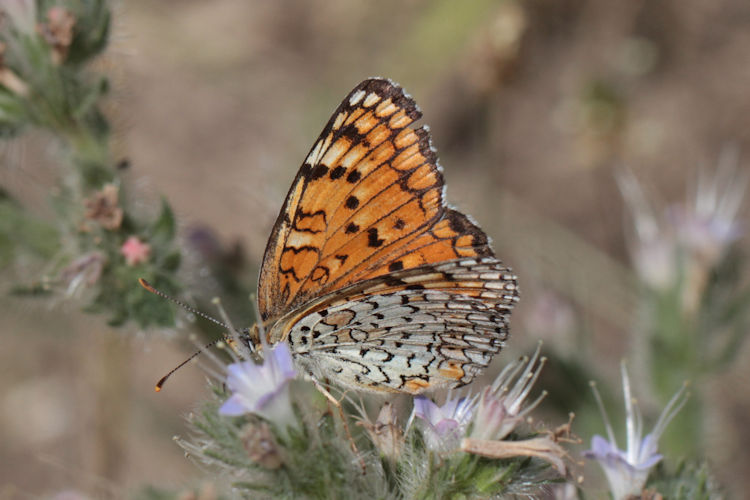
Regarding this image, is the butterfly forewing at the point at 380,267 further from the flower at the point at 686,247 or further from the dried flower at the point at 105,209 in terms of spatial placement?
the flower at the point at 686,247

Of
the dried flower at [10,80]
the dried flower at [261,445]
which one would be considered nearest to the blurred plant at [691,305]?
the dried flower at [261,445]

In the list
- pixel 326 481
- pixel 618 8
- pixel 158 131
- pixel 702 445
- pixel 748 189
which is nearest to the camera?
pixel 326 481

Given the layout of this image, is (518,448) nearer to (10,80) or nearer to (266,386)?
(266,386)

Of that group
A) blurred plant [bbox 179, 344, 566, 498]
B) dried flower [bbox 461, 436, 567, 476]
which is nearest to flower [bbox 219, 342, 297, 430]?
blurred plant [bbox 179, 344, 566, 498]

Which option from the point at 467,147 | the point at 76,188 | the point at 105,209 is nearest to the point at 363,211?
the point at 105,209

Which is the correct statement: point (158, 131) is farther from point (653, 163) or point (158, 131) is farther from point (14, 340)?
point (653, 163)

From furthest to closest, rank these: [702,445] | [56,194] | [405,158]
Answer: [702,445] < [56,194] < [405,158]

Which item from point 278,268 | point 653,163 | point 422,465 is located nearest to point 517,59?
point 653,163
